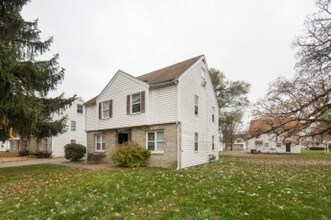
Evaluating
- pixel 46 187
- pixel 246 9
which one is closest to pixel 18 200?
pixel 46 187

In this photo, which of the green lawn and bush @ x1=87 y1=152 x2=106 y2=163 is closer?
the green lawn

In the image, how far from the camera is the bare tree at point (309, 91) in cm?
1839

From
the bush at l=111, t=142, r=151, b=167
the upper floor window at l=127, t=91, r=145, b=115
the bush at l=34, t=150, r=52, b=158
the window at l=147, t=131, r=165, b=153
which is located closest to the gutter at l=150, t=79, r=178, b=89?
the upper floor window at l=127, t=91, r=145, b=115

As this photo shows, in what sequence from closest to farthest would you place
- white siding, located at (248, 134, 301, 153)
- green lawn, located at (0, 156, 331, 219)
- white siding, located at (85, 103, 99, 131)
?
green lawn, located at (0, 156, 331, 219) < white siding, located at (85, 103, 99, 131) < white siding, located at (248, 134, 301, 153)

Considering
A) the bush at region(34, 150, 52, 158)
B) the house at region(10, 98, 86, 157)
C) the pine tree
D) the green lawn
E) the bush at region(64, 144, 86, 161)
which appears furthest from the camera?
the house at region(10, 98, 86, 157)

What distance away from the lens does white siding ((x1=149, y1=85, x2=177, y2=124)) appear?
18984 mm

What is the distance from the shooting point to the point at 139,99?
2069cm

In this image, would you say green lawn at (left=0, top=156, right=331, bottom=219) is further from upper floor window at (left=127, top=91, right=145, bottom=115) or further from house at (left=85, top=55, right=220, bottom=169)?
upper floor window at (left=127, top=91, right=145, bottom=115)

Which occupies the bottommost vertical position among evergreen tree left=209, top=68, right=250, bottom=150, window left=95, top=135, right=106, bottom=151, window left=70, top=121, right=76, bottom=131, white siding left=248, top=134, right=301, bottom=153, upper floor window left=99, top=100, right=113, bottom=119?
white siding left=248, top=134, right=301, bottom=153

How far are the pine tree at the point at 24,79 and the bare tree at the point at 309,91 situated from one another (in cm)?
1489

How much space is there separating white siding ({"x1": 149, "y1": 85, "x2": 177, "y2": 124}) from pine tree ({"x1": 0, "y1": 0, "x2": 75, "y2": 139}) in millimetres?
5475

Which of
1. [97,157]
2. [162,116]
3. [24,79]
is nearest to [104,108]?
[97,157]

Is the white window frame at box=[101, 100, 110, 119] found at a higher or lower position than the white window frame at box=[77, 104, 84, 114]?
lower

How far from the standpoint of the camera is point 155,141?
19891 millimetres
